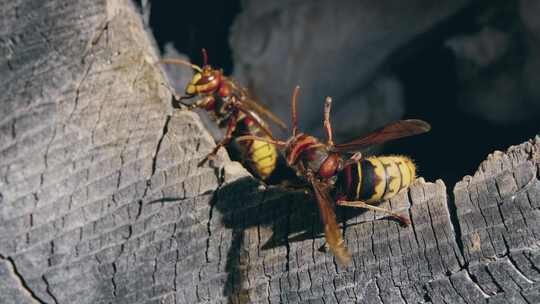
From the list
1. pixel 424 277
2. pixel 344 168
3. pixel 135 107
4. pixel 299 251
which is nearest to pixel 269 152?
pixel 344 168

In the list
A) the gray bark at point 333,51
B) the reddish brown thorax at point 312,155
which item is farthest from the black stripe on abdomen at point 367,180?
the gray bark at point 333,51

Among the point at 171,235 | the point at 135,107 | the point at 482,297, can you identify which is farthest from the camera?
the point at 135,107

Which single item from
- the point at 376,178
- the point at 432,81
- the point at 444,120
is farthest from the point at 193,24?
the point at 376,178

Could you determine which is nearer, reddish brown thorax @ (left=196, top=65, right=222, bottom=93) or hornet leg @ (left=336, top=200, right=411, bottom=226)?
hornet leg @ (left=336, top=200, right=411, bottom=226)

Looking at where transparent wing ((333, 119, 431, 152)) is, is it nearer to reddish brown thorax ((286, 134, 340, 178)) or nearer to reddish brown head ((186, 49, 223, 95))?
reddish brown thorax ((286, 134, 340, 178))

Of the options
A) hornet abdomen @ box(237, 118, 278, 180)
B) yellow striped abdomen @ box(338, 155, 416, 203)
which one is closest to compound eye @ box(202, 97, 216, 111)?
hornet abdomen @ box(237, 118, 278, 180)

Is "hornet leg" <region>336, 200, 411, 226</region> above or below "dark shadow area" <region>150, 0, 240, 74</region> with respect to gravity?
below

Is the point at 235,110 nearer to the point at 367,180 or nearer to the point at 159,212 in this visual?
the point at 367,180

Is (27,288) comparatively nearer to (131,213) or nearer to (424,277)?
(131,213)
